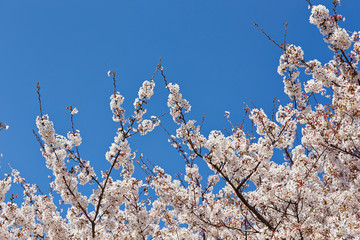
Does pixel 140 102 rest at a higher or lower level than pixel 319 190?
higher

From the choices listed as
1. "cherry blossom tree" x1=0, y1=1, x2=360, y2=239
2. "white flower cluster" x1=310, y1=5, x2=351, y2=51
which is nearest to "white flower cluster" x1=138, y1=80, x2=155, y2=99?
"cherry blossom tree" x1=0, y1=1, x2=360, y2=239

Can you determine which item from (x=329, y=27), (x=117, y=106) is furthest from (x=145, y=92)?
(x=329, y=27)

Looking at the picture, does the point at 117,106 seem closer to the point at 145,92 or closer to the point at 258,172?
the point at 145,92

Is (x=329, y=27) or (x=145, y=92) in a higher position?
(x=329, y=27)

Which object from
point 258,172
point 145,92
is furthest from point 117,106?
point 258,172

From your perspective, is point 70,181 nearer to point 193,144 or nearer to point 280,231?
point 193,144

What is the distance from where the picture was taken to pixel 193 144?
6926 millimetres

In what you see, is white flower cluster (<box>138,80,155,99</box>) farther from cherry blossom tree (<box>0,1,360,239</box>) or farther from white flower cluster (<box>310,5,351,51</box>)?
white flower cluster (<box>310,5,351,51</box>)

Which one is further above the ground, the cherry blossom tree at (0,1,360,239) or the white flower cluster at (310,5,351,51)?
the white flower cluster at (310,5,351,51)

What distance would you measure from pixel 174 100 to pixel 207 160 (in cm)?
160

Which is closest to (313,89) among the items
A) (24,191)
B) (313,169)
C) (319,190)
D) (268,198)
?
(313,169)

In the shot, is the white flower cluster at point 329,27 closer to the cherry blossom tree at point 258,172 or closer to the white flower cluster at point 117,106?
the cherry blossom tree at point 258,172

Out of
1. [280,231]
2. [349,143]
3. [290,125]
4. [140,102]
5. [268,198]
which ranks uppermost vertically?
[140,102]

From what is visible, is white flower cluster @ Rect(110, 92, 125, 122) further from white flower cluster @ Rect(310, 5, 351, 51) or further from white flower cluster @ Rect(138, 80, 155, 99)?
white flower cluster @ Rect(310, 5, 351, 51)
